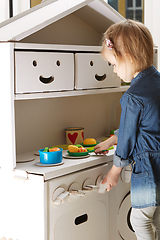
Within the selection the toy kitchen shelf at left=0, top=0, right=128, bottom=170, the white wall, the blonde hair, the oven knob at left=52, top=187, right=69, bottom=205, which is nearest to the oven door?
the oven knob at left=52, top=187, right=69, bottom=205

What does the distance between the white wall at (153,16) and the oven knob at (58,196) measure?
1443 mm

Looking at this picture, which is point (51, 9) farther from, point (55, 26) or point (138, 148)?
point (138, 148)

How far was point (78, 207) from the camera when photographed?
4.40ft

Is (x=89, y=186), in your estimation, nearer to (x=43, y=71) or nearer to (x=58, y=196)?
(x=58, y=196)

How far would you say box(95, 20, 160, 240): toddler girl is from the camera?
4.01ft

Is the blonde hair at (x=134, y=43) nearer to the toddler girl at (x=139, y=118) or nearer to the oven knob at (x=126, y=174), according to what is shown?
the toddler girl at (x=139, y=118)

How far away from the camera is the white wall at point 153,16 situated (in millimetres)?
2334

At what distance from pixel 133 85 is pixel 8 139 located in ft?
1.58

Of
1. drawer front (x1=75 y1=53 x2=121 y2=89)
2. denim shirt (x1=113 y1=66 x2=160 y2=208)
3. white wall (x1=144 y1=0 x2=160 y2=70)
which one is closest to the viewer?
denim shirt (x1=113 y1=66 x2=160 y2=208)

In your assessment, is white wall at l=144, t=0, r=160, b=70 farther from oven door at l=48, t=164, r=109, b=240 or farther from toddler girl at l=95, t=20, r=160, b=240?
oven door at l=48, t=164, r=109, b=240

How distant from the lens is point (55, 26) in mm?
1659

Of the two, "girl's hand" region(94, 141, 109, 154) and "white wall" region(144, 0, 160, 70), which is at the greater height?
"white wall" region(144, 0, 160, 70)

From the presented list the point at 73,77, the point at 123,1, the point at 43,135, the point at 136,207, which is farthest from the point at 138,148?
the point at 123,1

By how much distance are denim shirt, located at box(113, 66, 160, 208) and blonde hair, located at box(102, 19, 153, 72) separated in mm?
50
